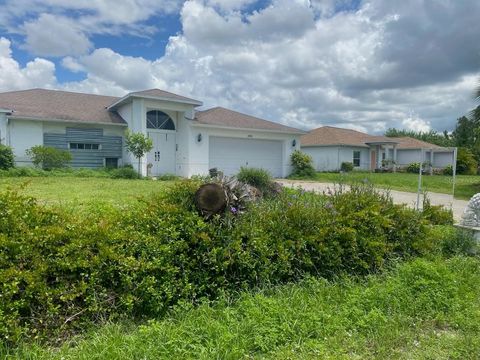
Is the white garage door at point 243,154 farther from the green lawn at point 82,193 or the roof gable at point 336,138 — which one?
the green lawn at point 82,193

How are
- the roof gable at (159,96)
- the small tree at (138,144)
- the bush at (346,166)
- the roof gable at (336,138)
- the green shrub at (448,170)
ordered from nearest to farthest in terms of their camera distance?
the green shrub at (448,170) → the small tree at (138,144) → the roof gable at (159,96) → the bush at (346,166) → the roof gable at (336,138)

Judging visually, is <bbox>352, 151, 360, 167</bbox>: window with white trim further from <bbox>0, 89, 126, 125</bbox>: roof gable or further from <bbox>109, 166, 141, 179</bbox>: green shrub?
<bbox>109, 166, 141, 179</bbox>: green shrub

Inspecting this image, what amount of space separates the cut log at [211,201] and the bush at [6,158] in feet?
54.6

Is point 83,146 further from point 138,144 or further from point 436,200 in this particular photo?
point 436,200

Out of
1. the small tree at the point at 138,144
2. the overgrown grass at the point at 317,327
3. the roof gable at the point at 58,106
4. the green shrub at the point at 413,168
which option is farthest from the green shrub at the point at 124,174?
the green shrub at the point at 413,168

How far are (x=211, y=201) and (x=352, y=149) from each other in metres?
30.7

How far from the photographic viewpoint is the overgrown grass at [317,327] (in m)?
2.65

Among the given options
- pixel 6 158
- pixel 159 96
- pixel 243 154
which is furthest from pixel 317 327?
pixel 243 154

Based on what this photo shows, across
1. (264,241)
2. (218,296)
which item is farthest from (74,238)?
(264,241)

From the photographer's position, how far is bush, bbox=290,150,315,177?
23.9m

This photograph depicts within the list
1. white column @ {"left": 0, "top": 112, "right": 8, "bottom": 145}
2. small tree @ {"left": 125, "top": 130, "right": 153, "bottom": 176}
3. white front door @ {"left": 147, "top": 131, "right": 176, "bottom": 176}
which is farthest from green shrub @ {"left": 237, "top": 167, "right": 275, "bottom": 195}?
white column @ {"left": 0, "top": 112, "right": 8, "bottom": 145}

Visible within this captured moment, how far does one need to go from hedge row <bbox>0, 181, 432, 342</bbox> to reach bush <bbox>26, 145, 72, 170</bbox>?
16.3 metres

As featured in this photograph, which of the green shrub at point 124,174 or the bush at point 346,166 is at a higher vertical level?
the bush at point 346,166

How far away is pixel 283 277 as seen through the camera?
3.93 m
